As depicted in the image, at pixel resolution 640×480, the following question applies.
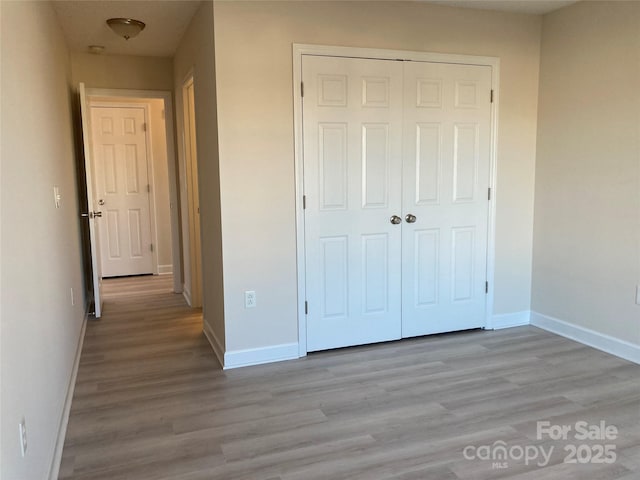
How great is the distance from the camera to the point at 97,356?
11.9 ft

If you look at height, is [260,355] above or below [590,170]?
below

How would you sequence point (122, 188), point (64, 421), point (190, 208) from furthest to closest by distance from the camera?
point (122, 188)
point (190, 208)
point (64, 421)

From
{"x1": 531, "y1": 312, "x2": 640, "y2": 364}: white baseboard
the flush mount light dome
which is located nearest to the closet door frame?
{"x1": 531, "y1": 312, "x2": 640, "y2": 364}: white baseboard

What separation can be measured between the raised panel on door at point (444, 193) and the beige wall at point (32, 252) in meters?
2.27

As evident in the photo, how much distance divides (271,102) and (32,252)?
1.75m

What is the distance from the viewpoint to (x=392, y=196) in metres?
3.67

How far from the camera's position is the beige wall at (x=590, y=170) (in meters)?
3.35

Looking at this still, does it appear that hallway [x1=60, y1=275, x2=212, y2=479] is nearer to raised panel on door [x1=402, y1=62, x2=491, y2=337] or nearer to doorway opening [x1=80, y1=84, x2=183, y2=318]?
doorway opening [x1=80, y1=84, x2=183, y2=318]

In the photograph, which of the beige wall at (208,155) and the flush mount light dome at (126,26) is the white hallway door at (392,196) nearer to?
the beige wall at (208,155)

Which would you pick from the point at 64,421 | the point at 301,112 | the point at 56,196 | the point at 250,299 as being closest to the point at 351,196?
the point at 301,112

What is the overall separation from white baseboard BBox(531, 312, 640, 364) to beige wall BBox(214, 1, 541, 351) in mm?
2050

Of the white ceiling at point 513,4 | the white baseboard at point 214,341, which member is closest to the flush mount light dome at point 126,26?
the white ceiling at point 513,4

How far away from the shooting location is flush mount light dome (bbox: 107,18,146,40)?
143 inches

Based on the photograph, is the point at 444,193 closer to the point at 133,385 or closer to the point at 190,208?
the point at 190,208
